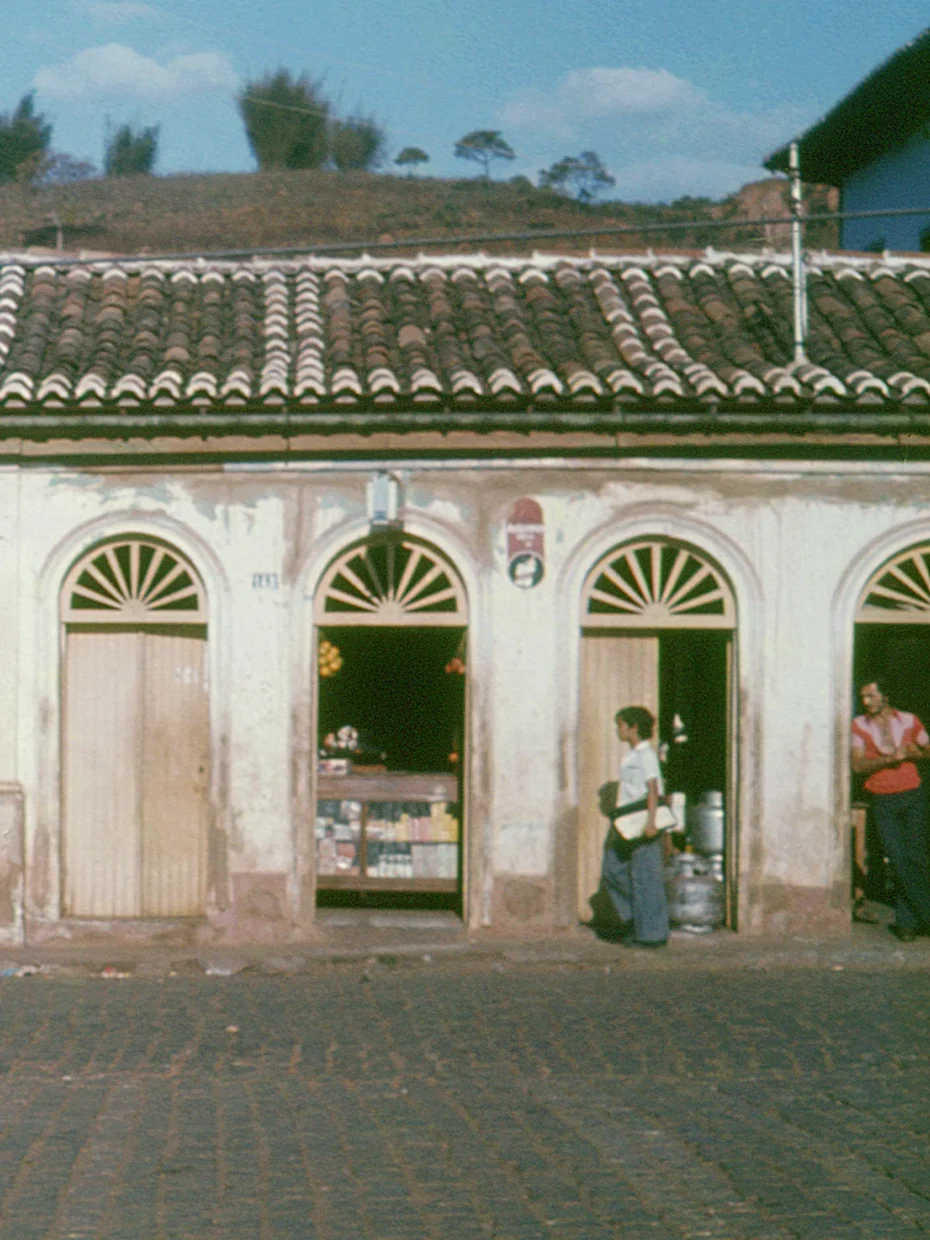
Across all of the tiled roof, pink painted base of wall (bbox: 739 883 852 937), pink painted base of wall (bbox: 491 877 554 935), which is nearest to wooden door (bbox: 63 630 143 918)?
the tiled roof

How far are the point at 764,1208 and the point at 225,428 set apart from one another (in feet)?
25.0

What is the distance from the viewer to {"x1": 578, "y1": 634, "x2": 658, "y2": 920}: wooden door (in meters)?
13.3

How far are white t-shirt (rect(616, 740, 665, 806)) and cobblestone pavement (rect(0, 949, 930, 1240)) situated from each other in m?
1.30

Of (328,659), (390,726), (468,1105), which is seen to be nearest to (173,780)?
(328,659)

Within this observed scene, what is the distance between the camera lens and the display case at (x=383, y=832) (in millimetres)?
13578

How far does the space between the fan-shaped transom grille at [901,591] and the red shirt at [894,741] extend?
73 centimetres

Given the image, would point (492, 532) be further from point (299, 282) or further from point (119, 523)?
point (299, 282)

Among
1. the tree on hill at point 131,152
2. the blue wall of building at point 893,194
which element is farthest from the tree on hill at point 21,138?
the blue wall of building at point 893,194

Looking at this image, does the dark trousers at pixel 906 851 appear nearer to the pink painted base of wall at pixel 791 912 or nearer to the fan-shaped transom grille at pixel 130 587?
the pink painted base of wall at pixel 791 912

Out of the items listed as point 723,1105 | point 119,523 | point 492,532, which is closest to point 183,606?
point 119,523

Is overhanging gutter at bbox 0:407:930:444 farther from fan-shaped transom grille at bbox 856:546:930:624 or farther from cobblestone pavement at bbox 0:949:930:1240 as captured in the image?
cobblestone pavement at bbox 0:949:930:1240

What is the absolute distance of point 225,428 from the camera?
12703 mm

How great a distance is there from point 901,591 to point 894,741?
3.77 feet

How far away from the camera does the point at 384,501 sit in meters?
12.6
